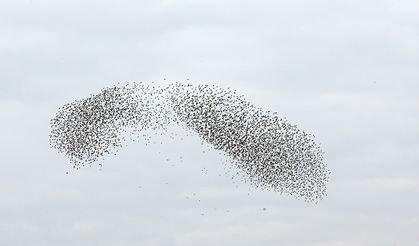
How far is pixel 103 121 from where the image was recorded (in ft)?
315

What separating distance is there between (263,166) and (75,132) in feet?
69.4

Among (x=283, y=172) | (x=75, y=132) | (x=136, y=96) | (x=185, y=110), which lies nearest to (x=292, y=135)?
(x=283, y=172)

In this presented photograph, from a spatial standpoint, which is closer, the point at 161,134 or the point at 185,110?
the point at 161,134

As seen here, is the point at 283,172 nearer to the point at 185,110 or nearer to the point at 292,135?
the point at 292,135

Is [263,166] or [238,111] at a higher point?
[238,111]

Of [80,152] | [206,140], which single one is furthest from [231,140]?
[80,152]

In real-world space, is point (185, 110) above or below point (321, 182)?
above

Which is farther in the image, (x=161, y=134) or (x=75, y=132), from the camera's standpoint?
(x=75, y=132)

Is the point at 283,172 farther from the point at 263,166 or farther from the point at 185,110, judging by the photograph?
the point at 185,110

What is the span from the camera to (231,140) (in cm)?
9494

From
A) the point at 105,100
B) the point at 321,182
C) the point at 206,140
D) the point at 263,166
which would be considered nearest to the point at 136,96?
the point at 105,100

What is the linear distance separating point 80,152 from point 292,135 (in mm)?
23396

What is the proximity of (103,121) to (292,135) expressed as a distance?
838 inches

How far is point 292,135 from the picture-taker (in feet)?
308
